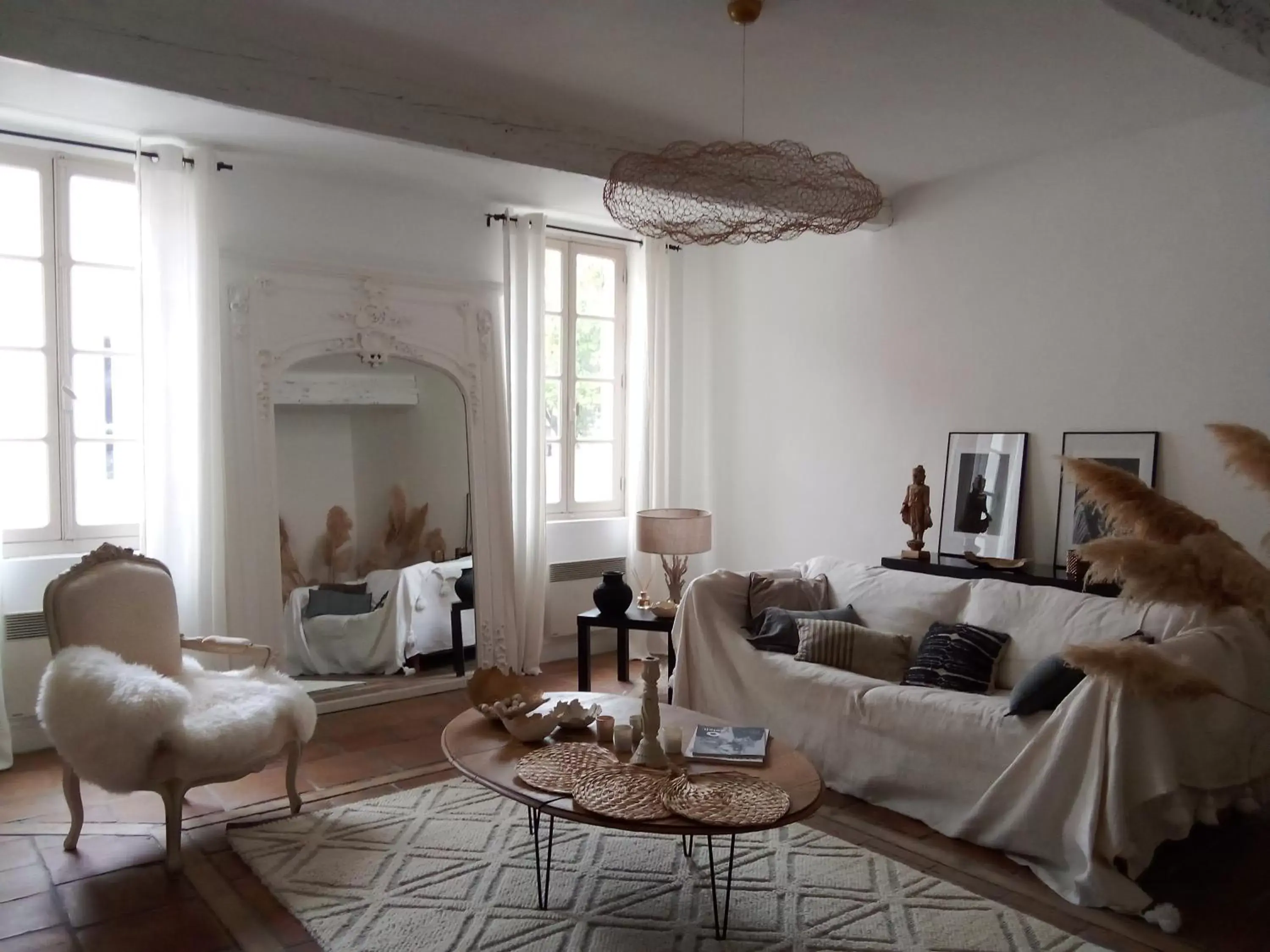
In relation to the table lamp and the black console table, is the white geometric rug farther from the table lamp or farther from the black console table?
the table lamp

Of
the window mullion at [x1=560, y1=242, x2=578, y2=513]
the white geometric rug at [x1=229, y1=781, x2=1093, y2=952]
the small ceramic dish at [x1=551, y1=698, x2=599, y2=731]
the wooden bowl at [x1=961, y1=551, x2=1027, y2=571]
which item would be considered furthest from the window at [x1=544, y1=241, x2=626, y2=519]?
the white geometric rug at [x1=229, y1=781, x2=1093, y2=952]

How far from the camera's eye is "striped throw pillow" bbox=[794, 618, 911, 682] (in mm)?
3883

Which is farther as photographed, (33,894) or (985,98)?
(985,98)

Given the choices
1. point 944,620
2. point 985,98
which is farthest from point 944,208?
point 944,620

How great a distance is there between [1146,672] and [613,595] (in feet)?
11.4

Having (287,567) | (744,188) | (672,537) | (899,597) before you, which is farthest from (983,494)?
(287,567)

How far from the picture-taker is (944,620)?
4.05 metres

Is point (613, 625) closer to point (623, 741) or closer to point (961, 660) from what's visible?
point (961, 660)

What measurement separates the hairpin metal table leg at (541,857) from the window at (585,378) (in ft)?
9.09

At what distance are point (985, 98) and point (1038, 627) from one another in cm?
203

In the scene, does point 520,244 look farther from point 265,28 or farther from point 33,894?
point 33,894

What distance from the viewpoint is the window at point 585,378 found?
18.9 feet

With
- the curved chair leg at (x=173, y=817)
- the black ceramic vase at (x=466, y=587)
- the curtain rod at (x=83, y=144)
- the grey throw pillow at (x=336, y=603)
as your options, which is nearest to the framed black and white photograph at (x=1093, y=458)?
the black ceramic vase at (x=466, y=587)

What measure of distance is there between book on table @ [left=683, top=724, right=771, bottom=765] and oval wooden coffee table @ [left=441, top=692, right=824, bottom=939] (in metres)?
0.03
